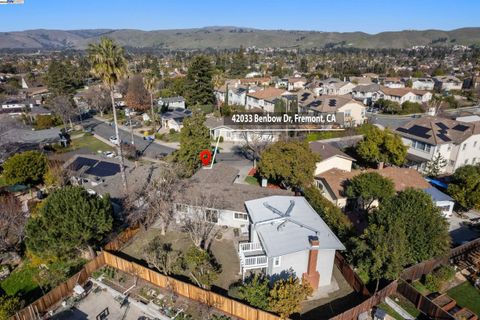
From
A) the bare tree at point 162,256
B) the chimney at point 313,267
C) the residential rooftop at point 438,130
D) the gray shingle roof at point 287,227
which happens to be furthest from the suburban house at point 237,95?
the chimney at point 313,267

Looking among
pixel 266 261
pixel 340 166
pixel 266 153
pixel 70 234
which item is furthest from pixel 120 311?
pixel 340 166

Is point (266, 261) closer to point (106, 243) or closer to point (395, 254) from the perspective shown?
point (395, 254)

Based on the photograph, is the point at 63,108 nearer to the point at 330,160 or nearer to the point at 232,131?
the point at 232,131

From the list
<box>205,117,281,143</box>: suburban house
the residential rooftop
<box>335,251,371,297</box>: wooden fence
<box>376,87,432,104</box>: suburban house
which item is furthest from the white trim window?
<box>376,87,432,104</box>: suburban house

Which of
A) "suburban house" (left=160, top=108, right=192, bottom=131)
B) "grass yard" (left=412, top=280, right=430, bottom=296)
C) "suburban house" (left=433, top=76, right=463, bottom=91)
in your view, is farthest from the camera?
"suburban house" (left=433, top=76, right=463, bottom=91)

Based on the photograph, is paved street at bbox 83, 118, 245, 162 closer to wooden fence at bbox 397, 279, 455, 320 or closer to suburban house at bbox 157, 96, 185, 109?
suburban house at bbox 157, 96, 185, 109

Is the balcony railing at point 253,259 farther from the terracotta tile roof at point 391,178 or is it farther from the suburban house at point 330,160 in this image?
the suburban house at point 330,160

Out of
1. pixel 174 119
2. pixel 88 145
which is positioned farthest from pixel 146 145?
pixel 88 145
